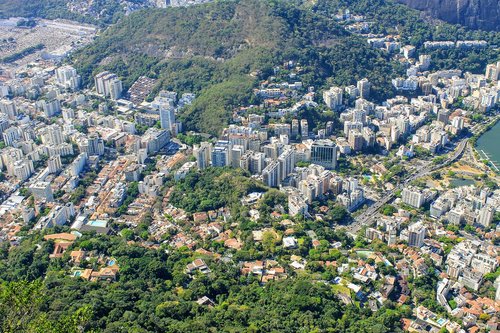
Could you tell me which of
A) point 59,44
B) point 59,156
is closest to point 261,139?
point 59,156

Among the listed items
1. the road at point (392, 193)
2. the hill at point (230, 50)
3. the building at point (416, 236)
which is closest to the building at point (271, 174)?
the road at point (392, 193)

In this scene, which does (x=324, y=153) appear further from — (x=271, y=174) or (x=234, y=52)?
(x=234, y=52)

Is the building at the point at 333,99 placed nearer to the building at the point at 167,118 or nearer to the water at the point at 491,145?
the water at the point at 491,145

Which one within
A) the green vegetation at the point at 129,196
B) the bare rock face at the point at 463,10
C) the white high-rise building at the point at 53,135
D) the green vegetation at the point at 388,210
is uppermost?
the bare rock face at the point at 463,10

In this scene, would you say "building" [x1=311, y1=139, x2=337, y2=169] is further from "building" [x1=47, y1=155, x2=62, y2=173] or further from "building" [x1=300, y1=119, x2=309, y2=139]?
"building" [x1=47, y1=155, x2=62, y2=173]

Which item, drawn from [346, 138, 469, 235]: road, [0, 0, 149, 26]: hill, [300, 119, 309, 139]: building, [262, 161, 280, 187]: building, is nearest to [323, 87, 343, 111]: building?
[300, 119, 309, 139]: building

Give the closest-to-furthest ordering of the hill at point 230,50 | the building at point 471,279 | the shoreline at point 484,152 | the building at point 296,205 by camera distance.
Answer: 1. the building at point 471,279
2. the building at point 296,205
3. the shoreline at point 484,152
4. the hill at point 230,50

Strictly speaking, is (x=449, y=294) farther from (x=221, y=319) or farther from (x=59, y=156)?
(x=59, y=156)
